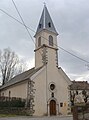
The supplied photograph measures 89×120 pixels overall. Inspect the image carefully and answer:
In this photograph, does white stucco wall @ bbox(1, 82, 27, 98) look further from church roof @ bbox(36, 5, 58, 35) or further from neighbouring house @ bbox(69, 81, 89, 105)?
neighbouring house @ bbox(69, 81, 89, 105)

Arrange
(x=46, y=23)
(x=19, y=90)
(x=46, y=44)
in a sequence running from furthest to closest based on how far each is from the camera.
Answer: (x=46, y=23)
(x=19, y=90)
(x=46, y=44)

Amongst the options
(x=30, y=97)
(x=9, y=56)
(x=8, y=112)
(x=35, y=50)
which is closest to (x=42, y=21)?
(x=35, y=50)

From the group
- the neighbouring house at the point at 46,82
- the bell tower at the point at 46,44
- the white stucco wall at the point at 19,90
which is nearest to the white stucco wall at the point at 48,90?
the neighbouring house at the point at 46,82

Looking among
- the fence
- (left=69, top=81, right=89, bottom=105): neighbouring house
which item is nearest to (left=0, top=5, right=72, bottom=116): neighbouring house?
the fence

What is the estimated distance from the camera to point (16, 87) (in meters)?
38.8

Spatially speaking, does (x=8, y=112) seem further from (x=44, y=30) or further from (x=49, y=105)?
(x=44, y=30)

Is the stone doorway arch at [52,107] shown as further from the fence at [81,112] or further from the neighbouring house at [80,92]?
the neighbouring house at [80,92]

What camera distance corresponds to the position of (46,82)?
3488cm

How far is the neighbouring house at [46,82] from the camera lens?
33656 mm

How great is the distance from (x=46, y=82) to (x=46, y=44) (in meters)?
6.16

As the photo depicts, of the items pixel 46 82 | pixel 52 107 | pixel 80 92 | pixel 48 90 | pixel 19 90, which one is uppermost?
pixel 80 92

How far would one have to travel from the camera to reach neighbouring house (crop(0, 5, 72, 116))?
110ft

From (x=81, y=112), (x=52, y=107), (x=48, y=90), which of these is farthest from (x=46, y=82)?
(x=81, y=112)

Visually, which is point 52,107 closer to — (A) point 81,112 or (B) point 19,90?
(B) point 19,90
